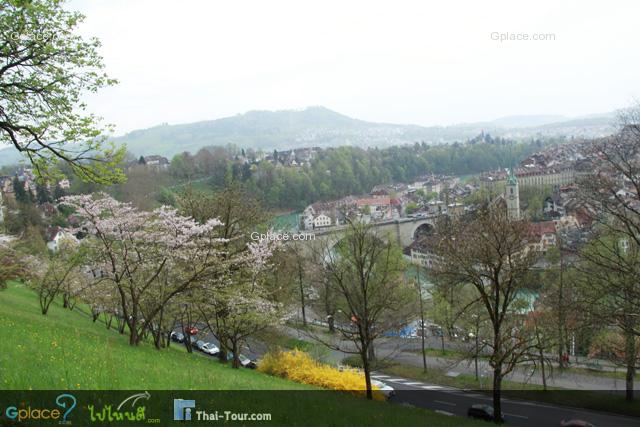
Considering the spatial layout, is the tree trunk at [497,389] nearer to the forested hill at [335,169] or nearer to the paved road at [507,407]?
the paved road at [507,407]

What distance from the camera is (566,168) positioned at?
12800cm

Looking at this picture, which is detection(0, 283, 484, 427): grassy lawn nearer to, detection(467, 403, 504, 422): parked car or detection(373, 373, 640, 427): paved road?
detection(467, 403, 504, 422): parked car

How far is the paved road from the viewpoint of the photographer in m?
20.4

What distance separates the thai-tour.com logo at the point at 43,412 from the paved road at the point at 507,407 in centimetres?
1618

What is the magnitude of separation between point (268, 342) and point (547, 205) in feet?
293

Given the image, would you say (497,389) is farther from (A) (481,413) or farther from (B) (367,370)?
(A) (481,413)

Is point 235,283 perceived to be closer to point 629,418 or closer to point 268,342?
point 268,342

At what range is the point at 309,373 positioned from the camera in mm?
19641

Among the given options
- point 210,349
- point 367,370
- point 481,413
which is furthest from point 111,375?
point 210,349

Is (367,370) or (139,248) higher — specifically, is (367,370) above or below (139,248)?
below

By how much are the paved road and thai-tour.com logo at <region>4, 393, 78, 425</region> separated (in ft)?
53.1

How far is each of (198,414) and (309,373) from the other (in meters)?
11.9

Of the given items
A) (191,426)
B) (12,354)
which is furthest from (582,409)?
(12,354)

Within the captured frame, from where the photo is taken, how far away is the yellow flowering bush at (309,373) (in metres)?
18.9
